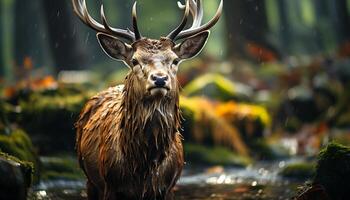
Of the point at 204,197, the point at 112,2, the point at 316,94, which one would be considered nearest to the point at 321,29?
the point at 112,2

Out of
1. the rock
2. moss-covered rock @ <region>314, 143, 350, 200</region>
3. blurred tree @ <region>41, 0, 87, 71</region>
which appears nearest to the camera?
the rock

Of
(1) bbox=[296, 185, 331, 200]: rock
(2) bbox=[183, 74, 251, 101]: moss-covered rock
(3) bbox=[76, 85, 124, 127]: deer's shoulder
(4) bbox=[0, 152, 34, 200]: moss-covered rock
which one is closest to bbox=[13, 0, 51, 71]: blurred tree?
(2) bbox=[183, 74, 251, 101]: moss-covered rock

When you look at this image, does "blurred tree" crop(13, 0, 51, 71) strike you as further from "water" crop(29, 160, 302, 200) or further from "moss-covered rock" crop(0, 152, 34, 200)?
"moss-covered rock" crop(0, 152, 34, 200)

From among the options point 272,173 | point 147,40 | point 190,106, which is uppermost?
point 147,40

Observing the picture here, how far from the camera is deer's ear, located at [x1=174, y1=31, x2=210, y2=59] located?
27.7ft

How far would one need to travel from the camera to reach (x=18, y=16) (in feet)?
127

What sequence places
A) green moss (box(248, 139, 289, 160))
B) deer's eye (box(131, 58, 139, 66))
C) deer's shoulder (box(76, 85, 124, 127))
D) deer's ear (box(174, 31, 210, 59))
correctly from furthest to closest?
green moss (box(248, 139, 289, 160)), deer's shoulder (box(76, 85, 124, 127)), deer's ear (box(174, 31, 210, 59)), deer's eye (box(131, 58, 139, 66))

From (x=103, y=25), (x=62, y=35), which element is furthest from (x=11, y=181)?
(x=62, y=35)

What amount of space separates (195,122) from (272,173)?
98.8 inches

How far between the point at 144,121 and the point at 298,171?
5936 millimetres

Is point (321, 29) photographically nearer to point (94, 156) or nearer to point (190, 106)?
point (190, 106)

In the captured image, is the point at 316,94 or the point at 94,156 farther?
the point at 316,94

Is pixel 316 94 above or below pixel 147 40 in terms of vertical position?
below

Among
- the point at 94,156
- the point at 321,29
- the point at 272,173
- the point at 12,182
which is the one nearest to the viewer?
the point at 12,182
